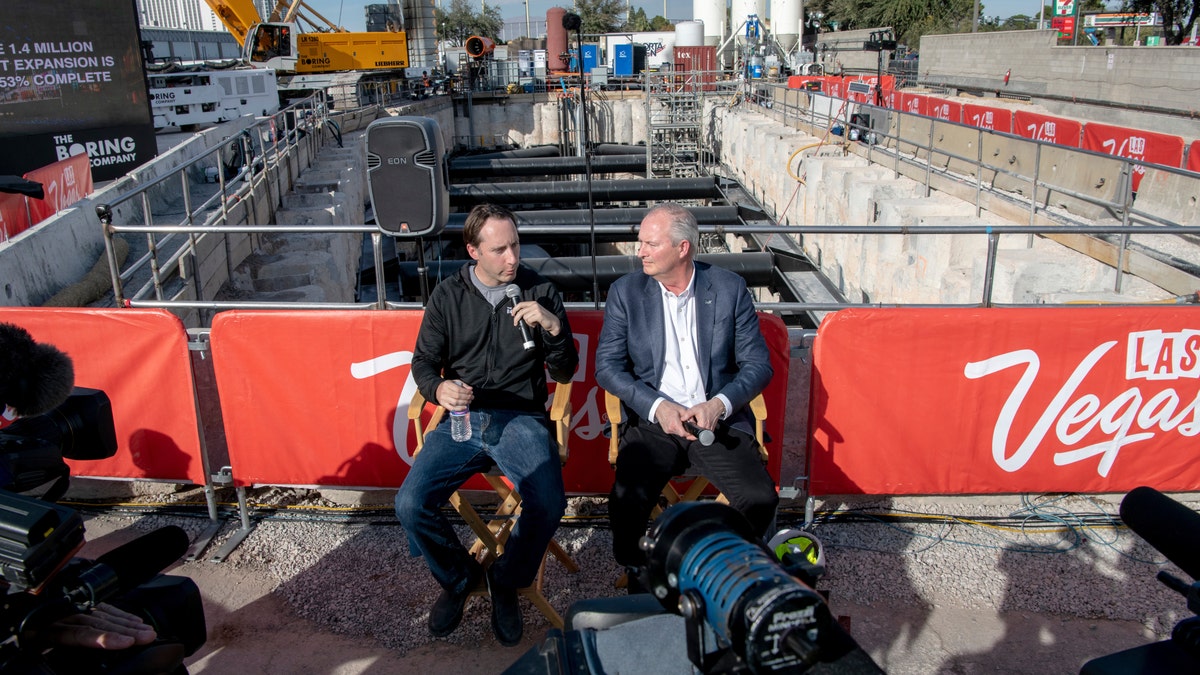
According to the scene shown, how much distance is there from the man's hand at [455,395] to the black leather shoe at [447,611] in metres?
0.75

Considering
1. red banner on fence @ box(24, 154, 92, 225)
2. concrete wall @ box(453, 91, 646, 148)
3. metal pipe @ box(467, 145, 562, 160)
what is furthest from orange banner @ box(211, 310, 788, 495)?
concrete wall @ box(453, 91, 646, 148)

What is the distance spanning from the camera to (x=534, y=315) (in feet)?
11.0

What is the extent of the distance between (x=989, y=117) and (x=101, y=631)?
20.2 meters

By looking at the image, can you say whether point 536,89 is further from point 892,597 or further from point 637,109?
point 892,597

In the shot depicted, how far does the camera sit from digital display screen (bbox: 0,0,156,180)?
10.1 metres

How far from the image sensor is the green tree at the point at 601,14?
254 ft

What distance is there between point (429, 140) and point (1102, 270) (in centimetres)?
730

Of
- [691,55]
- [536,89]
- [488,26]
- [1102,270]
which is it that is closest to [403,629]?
[1102,270]

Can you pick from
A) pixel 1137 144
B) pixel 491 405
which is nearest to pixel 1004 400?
pixel 491 405

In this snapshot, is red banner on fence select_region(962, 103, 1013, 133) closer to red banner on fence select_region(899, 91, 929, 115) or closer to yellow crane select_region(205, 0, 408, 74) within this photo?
red banner on fence select_region(899, 91, 929, 115)

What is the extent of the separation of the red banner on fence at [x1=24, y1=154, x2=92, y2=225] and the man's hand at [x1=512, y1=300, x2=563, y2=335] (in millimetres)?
6451

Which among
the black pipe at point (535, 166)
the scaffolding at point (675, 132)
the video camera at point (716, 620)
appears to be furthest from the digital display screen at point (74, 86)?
the scaffolding at point (675, 132)

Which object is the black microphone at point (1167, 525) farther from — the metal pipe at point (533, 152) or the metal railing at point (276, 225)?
the metal pipe at point (533, 152)

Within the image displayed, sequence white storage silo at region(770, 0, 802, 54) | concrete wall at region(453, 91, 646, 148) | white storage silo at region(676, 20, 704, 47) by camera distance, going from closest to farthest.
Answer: concrete wall at region(453, 91, 646, 148) < white storage silo at region(770, 0, 802, 54) < white storage silo at region(676, 20, 704, 47)
